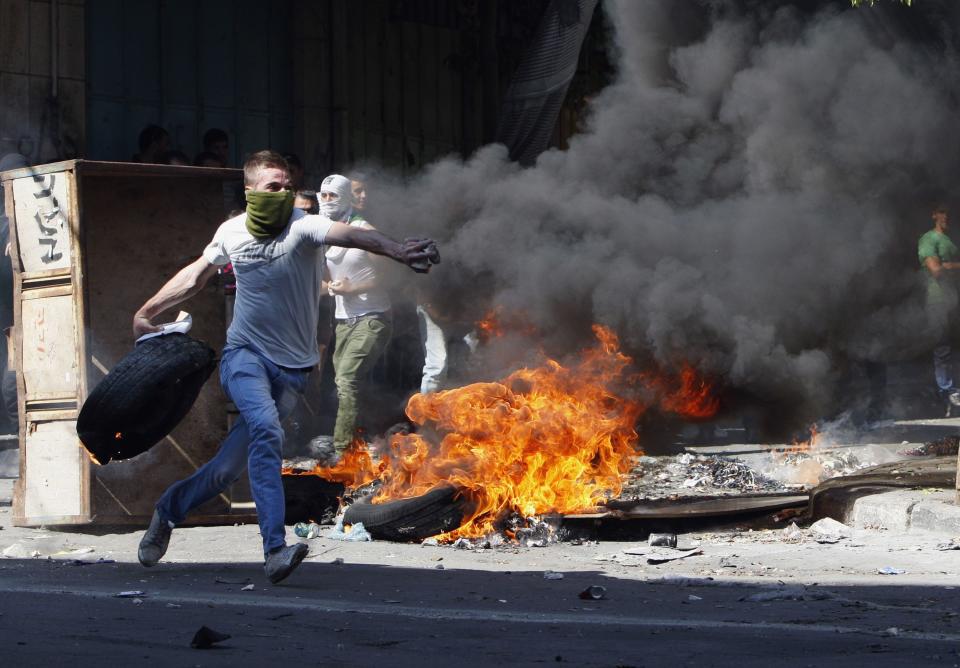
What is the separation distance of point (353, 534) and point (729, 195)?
4.49 meters

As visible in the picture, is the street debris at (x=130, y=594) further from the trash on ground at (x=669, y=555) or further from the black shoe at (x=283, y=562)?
the trash on ground at (x=669, y=555)

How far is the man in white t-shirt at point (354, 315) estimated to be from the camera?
923 cm

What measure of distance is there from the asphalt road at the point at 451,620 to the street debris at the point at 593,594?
0.14 feet

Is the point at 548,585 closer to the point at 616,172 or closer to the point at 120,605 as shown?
the point at 120,605

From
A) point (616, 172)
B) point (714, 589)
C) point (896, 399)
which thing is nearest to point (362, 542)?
point (714, 589)

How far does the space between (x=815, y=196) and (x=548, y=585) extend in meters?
5.45

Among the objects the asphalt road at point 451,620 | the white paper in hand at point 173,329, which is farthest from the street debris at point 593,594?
the white paper in hand at point 173,329

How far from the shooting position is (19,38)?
36.1 feet

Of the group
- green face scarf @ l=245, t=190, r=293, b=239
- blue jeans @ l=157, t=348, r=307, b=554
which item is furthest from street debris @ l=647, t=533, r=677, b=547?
green face scarf @ l=245, t=190, r=293, b=239

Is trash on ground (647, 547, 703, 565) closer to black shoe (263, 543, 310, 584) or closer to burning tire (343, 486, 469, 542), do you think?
→ burning tire (343, 486, 469, 542)

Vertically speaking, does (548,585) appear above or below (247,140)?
below

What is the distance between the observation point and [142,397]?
20.2 feet

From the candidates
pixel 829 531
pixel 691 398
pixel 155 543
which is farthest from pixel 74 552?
pixel 691 398

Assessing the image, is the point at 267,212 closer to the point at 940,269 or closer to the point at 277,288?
the point at 277,288
